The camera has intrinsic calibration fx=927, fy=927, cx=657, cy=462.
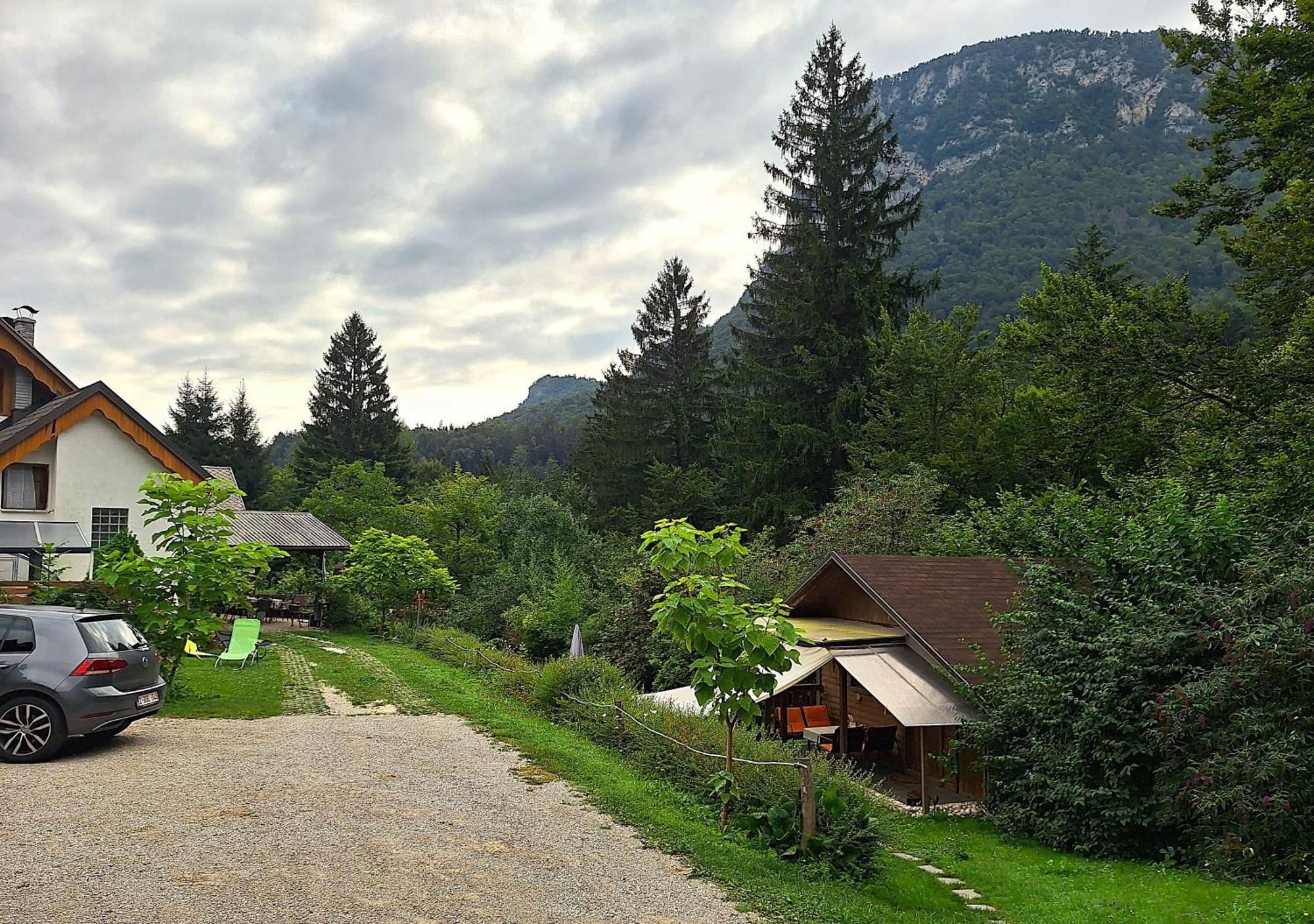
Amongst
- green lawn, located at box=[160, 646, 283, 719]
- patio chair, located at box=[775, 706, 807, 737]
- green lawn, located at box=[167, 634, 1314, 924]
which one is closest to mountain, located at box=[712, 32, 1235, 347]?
patio chair, located at box=[775, 706, 807, 737]

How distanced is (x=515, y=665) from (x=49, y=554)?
9.14 meters

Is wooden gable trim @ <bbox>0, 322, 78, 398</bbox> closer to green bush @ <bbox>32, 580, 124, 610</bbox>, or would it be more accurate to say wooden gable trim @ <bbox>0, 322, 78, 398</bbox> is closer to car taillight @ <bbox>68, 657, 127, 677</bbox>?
green bush @ <bbox>32, 580, 124, 610</bbox>

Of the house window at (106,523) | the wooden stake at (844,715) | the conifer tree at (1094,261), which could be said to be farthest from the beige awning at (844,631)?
the conifer tree at (1094,261)

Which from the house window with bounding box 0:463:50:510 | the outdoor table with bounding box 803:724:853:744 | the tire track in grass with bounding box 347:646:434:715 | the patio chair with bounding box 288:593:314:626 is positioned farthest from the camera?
the patio chair with bounding box 288:593:314:626

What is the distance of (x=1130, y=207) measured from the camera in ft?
194

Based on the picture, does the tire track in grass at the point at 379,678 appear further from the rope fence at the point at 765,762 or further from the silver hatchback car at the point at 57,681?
the silver hatchback car at the point at 57,681

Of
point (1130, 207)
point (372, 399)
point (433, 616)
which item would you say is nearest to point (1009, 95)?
point (1130, 207)

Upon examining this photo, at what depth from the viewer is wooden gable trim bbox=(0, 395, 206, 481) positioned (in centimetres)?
2427

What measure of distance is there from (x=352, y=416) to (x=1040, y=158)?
186 ft

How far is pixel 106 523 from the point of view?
26359 mm

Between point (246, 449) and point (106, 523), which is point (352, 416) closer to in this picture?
point (246, 449)

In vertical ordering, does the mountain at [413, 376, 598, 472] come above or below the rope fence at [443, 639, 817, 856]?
above

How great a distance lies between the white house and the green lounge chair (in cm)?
625

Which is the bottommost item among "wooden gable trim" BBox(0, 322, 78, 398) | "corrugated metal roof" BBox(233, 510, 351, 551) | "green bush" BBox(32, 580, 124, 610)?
"green bush" BBox(32, 580, 124, 610)
